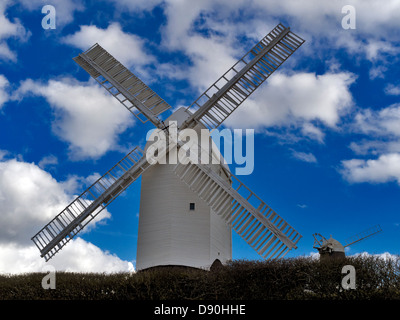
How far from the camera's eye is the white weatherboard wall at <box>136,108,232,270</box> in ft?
53.1

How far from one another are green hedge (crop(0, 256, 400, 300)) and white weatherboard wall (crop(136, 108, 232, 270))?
8.75 feet

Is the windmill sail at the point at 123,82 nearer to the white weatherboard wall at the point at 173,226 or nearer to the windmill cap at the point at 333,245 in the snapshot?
the white weatherboard wall at the point at 173,226

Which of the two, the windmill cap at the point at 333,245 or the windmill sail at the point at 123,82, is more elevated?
the windmill sail at the point at 123,82

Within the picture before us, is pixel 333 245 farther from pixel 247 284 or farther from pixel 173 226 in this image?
pixel 247 284

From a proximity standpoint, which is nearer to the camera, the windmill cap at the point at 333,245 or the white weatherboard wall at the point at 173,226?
the white weatherboard wall at the point at 173,226

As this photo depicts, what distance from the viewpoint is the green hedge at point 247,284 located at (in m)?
12.1

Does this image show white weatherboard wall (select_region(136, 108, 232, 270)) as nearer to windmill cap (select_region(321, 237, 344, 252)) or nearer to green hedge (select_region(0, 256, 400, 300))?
green hedge (select_region(0, 256, 400, 300))

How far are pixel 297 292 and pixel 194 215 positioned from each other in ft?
17.9

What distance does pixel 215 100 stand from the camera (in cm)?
1738

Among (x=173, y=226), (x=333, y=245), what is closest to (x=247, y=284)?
(x=173, y=226)

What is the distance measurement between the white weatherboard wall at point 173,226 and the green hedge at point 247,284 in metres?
2.67

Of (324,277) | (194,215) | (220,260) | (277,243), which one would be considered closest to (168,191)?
(194,215)

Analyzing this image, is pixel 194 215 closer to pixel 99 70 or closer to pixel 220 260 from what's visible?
pixel 220 260
